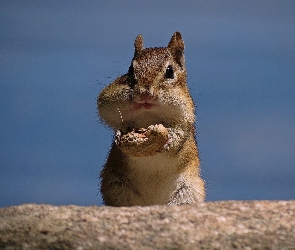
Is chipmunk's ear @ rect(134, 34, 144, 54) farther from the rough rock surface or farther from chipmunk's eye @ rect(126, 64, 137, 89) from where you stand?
the rough rock surface

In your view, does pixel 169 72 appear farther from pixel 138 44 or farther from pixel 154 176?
pixel 154 176

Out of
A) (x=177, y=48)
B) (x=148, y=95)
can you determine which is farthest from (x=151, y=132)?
(x=177, y=48)

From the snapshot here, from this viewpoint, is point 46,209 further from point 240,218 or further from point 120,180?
point 120,180

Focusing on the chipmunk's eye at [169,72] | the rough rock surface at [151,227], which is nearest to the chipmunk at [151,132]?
the chipmunk's eye at [169,72]

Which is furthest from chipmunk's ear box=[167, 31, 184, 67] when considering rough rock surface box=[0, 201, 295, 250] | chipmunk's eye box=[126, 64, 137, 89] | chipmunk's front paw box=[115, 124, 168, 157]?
rough rock surface box=[0, 201, 295, 250]

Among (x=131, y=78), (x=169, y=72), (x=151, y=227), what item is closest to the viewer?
(x=151, y=227)

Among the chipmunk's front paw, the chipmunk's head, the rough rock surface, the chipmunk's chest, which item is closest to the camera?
the rough rock surface
